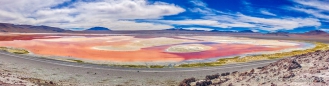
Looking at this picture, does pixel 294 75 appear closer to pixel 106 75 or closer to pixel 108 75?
pixel 108 75

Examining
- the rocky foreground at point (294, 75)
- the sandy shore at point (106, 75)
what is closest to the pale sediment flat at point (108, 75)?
the sandy shore at point (106, 75)

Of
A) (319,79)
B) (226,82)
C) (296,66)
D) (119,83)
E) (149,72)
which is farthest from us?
(149,72)

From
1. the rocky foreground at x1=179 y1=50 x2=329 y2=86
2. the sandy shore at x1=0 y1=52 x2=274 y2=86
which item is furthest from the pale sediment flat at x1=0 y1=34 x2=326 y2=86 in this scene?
the rocky foreground at x1=179 y1=50 x2=329 y2=86

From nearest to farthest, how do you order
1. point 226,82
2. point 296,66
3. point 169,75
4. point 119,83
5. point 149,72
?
point 296,66 → point 226,82 → point 119,83 → point 169,75 → point 149,72

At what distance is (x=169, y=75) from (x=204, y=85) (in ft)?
41.4

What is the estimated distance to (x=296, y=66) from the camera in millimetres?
21219

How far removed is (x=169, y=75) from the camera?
→ 3822 centimetres

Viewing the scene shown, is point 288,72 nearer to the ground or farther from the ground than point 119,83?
farther from the ground

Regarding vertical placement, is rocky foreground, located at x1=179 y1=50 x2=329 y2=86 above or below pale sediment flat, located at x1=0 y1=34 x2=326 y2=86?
above

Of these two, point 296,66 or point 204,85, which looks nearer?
point 296,66

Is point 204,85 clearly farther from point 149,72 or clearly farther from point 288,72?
point 149,72

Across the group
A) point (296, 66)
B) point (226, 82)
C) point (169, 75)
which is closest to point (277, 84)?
point (296, 66)

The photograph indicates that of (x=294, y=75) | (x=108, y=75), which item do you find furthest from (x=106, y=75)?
(x=294, y=75)

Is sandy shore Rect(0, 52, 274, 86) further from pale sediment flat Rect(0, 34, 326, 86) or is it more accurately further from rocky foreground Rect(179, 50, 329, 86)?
rocky foreground Rect(179, 50, 329, 86)
